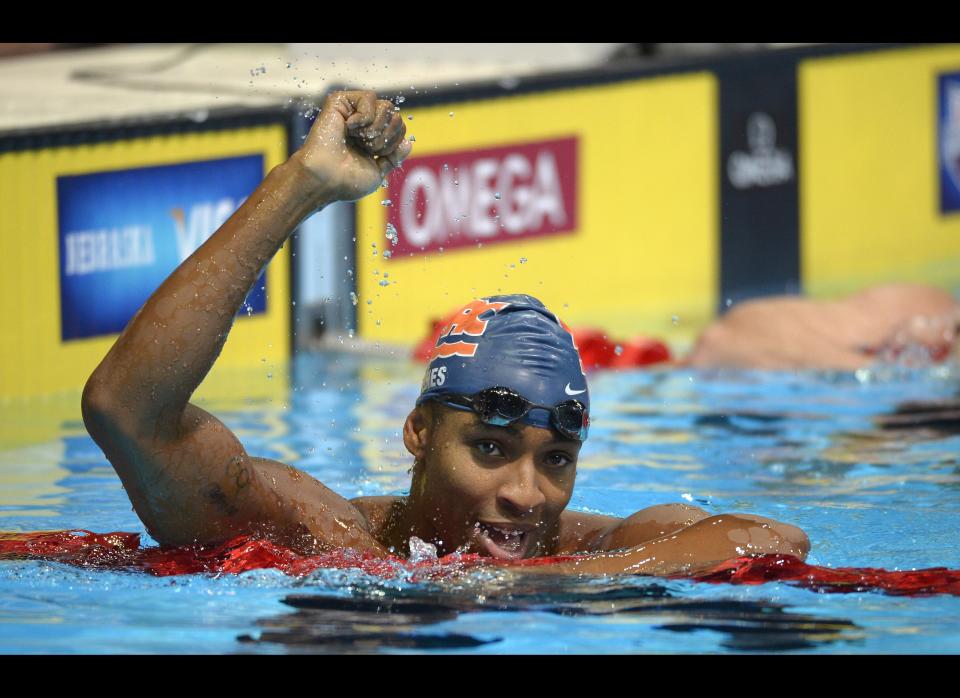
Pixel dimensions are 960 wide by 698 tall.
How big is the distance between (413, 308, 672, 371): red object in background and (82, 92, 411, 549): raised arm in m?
4.04

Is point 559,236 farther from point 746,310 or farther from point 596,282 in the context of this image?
point 746,310

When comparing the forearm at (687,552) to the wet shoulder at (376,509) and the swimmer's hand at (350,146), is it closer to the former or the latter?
the wet shoulder at (376,509)

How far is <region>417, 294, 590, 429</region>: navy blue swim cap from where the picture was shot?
338 cm

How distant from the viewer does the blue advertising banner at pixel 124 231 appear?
22.3ft

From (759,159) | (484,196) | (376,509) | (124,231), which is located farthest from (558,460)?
(759,159)

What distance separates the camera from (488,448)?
11.0 ft

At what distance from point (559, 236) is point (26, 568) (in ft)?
17.6

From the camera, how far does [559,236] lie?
873cm

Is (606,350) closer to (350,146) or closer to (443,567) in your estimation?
(443,567)

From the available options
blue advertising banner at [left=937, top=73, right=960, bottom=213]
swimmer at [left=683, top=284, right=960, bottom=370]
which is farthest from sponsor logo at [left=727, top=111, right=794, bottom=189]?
swimmer at [left=683, top=284, right=960, bottom=370]

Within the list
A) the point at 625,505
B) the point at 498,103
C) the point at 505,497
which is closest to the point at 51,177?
the point at 498,103

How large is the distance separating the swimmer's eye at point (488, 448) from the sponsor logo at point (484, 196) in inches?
171

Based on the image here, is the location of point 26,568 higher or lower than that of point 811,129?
lower

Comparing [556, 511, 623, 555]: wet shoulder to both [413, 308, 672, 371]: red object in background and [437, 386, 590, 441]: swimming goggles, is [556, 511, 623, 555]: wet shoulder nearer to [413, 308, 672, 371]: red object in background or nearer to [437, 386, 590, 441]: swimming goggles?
[437, 386, 590, 441]: swimming goggles
